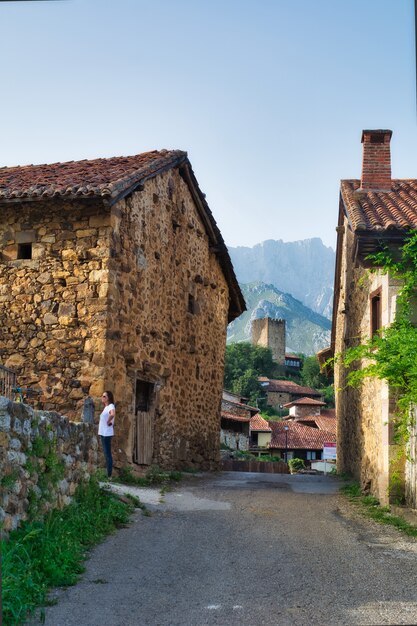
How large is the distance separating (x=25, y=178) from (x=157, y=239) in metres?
2.97

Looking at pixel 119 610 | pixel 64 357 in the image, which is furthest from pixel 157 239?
pixel 119 610

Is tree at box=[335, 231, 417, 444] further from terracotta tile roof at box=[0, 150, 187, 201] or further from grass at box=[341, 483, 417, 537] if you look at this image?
terracotta tile roof at box=[0, 150, 187, 201]

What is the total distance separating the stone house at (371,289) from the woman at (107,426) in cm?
433

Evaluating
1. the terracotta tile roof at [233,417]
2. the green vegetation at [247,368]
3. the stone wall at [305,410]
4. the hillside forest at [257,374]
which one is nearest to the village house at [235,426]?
the terracotta tile roof at [233,417]

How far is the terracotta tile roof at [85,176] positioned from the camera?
12.0 meters

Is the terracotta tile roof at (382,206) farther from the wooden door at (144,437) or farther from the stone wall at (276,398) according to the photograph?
the stone wall at (276,398)

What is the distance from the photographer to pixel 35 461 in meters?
6.96

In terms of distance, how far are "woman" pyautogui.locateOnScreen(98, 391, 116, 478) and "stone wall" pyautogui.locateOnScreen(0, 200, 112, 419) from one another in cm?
56

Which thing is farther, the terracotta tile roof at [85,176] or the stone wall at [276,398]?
the stone wall at [276,398]

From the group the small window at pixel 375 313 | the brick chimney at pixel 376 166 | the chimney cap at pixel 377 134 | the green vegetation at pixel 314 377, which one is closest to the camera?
the small window at pixel 375 313

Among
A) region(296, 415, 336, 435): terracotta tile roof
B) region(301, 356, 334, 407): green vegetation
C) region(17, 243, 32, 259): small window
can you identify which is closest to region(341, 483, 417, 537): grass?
region(17, 243, 32, 259): small window

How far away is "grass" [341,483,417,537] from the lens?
9.32 meters

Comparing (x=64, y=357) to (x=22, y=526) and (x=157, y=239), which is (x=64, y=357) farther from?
(x=22, y=526)

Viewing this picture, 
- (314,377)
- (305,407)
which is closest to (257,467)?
(305,407)
